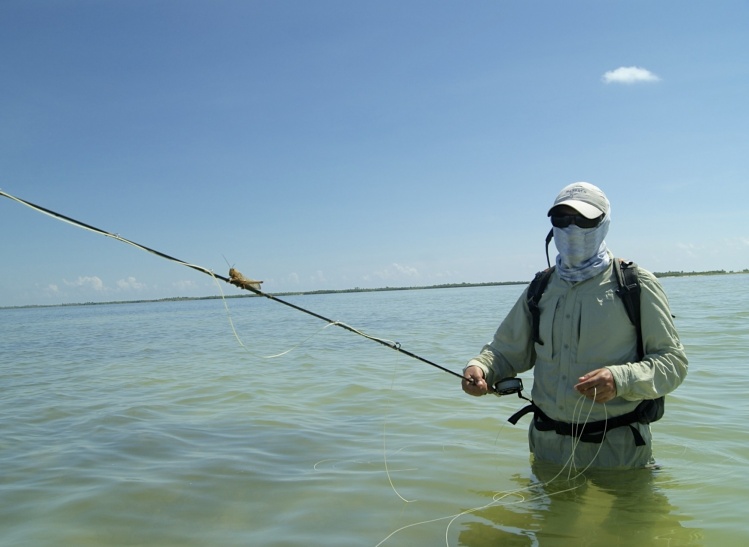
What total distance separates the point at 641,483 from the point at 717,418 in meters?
3.59

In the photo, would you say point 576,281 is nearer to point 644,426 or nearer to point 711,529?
point 644,426

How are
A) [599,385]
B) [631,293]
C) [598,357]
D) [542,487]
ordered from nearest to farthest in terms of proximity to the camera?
[599,385]
[631,293]
[598,357]
[542,487]

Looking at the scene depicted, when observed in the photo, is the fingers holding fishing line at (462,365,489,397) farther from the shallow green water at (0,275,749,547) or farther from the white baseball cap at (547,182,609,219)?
the white baseball cap at (547,182,609,219)

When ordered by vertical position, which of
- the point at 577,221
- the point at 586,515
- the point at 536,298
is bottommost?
the point at 586,515

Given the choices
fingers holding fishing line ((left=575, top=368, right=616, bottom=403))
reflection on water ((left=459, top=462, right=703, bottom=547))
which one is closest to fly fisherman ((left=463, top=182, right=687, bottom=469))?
fingers holding fishing line ((left=575, top=368, right=616, bottom=403))

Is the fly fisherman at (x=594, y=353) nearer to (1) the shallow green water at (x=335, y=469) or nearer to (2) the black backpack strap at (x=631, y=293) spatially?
(2) the black backpack strap at (x=631, y=293)

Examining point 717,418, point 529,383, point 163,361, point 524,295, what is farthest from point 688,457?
point 163,361

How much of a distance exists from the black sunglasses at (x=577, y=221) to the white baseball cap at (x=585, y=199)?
40 millimetres

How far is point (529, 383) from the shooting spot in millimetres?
9844

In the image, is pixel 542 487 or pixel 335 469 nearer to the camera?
pixel 542 487

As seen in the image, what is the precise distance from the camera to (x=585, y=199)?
3592 mm

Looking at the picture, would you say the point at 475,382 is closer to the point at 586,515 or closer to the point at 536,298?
the point at 536,298

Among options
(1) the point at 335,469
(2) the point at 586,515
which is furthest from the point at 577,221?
(1) the point at 335,469

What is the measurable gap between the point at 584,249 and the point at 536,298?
1.52ft
